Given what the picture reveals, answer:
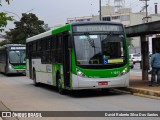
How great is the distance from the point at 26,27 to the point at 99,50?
6330cm

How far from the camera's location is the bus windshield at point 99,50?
55.8ft

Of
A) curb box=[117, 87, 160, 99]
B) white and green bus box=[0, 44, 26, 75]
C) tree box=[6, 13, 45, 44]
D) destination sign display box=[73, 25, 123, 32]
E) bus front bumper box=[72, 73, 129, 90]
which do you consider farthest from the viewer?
tree box=[6, 13, 45, 44]

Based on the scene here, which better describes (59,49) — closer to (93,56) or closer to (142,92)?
(93,56)

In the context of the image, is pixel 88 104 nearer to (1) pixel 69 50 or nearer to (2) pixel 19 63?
(1) pixel 69 50

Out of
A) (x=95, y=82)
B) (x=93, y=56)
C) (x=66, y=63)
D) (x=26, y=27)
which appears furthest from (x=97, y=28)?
(x=26, y=27)

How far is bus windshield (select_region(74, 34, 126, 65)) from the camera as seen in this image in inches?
669

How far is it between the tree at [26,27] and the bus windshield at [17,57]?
125ft

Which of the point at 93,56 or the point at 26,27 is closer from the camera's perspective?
the point at 93,56

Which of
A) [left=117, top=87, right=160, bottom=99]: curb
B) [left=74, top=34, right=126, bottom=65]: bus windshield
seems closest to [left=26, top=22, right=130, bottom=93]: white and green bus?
[left=74, top=34, right=126, bottom=65]: bus windshield

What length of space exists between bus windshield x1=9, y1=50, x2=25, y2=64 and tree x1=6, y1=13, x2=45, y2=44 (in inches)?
1497

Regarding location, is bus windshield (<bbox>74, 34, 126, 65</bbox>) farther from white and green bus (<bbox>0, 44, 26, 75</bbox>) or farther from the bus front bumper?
white and green bus (<bbox>0, 44, 26, 75</bbox>)

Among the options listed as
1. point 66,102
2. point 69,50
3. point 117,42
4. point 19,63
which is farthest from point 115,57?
point 19,63

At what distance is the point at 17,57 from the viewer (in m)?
40.3

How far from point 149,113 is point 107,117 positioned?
1239 millimetres
